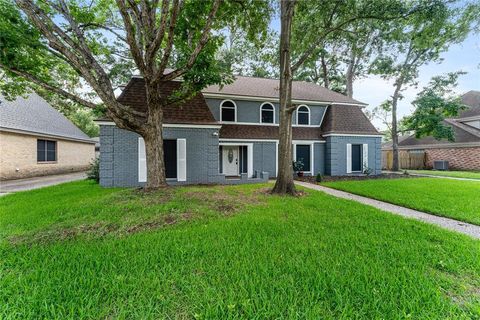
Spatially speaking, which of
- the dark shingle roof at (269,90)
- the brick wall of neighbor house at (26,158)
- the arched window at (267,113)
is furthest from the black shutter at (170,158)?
the brick wall of neighbor house at (26,158)

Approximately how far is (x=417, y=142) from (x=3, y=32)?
3086 centimetres

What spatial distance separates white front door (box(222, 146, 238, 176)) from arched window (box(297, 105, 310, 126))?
4848mm

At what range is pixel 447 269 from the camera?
2908mm

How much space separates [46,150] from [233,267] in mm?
19745

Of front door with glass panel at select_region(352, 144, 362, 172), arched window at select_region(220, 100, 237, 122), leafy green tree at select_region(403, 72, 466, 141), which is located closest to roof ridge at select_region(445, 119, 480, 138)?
leafy green tree at select_region(403, 72, 466, 141)

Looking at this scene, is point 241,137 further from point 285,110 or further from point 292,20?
point 292,20

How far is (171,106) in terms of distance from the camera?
10.8 m

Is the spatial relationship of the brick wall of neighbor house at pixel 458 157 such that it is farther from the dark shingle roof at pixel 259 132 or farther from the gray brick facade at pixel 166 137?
the gray brick facade at pixel 166 137

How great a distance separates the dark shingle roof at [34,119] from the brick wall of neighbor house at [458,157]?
3183 cm

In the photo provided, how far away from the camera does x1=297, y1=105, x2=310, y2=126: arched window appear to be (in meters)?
14.6

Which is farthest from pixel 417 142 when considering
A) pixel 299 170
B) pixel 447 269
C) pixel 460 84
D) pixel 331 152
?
pixel 447 269

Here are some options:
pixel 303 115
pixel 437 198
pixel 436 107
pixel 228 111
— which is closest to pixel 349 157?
pixel 303 115

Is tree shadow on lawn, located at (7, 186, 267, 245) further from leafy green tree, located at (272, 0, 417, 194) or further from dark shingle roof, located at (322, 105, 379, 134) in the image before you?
dark shingle roof, located at (322, 105, 379, 134)

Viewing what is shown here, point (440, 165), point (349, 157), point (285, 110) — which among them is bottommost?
point (440, 165)
